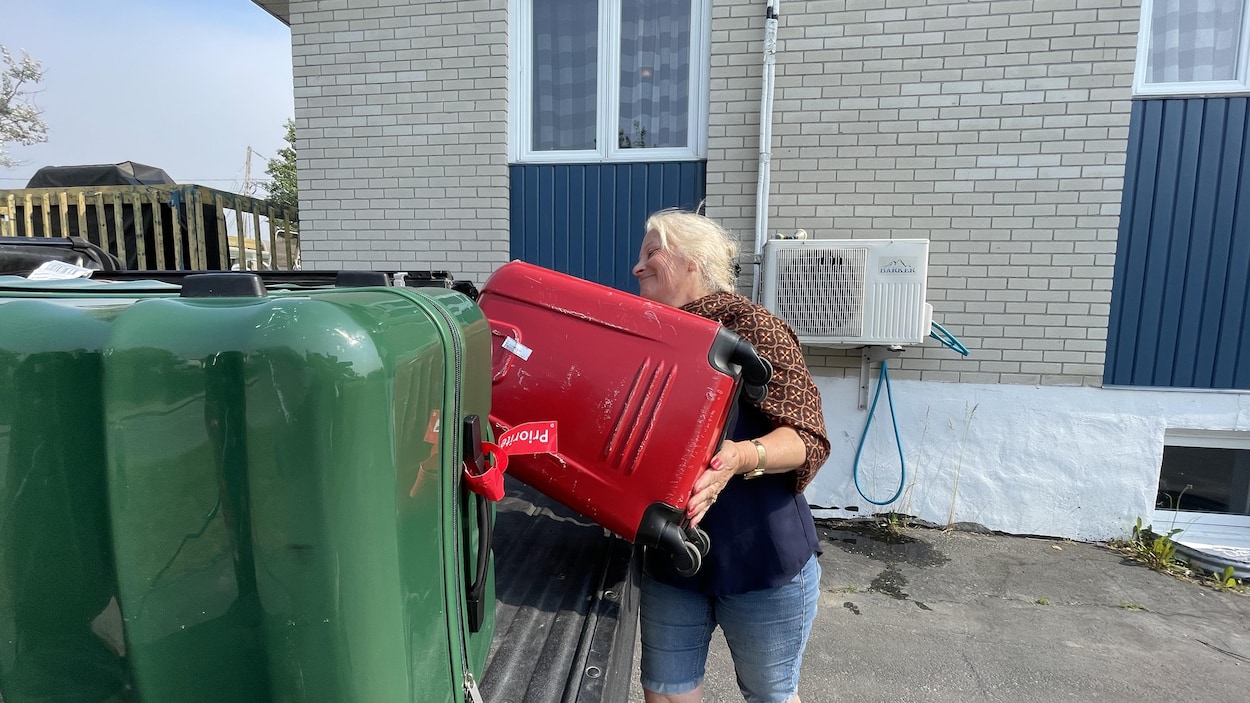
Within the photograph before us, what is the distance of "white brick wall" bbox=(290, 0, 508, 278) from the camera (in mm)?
4160

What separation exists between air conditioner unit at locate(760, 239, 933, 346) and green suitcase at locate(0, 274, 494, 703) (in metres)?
3.22

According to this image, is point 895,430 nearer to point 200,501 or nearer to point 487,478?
point 487,478

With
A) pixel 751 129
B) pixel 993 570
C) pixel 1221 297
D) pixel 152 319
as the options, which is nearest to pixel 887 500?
pixel 993 570

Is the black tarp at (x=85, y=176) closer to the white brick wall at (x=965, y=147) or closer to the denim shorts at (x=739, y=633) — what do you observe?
the white brick wall at (x=965, y=147)

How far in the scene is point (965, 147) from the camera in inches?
148

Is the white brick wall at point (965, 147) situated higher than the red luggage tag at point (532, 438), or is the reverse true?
the white brick wall at point (965, 147)

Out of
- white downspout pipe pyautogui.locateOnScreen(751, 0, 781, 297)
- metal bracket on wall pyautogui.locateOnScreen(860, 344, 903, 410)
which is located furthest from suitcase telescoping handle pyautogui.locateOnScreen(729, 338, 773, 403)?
metal bracket on wall pyautogui.locateOnScreen(860, 344, 903, 410)

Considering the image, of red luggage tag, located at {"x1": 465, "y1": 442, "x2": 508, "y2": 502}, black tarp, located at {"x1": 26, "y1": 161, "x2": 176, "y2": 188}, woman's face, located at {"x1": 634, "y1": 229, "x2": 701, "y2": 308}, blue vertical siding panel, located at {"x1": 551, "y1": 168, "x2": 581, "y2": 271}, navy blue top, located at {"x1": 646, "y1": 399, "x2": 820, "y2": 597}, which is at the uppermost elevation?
black tarp, located at {"x1": 26, "y1": 161, "x2": 176, "y2": 188}

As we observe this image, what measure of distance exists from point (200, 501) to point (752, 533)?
1221mm

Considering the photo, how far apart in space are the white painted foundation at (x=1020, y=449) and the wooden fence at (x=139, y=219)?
4901 mm

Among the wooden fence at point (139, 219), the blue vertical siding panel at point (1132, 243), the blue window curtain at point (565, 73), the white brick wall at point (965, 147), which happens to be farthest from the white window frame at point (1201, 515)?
the wooden fence at point (139, 219)

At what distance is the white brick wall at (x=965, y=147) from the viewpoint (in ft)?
12.0

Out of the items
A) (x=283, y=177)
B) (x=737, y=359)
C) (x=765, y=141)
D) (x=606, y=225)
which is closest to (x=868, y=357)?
(x=765, y=141)

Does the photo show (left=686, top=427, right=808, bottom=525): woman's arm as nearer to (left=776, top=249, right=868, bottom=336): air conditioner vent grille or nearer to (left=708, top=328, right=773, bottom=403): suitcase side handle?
(left=708, top=328, right=773, bottom=403): suitcase side handle
